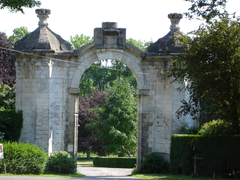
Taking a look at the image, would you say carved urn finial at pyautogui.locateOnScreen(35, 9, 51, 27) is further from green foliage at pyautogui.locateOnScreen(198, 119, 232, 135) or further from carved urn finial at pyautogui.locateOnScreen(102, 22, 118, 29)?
green foliage at pyautogui.locateOnScreen(198, 119, 232, 135)

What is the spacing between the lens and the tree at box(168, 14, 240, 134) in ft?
42.1

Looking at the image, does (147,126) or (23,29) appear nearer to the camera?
(147,126)

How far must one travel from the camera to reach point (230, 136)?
13.9m

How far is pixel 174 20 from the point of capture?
18094mm

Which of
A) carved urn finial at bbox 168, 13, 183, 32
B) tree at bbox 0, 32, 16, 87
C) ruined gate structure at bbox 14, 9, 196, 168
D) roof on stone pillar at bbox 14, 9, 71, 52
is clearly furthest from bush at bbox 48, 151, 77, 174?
tree at bbox 0, 32, 16, 87

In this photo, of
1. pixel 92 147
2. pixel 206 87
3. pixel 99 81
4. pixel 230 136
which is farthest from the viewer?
pixel 99 81

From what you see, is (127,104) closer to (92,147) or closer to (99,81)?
(92,147)

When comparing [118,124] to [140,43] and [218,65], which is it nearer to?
[218,65]

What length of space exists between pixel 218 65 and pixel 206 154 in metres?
3.86

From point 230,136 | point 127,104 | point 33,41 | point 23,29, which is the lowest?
point 230,136

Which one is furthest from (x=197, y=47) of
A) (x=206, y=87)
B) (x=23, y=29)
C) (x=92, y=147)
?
(x=23, y=29)

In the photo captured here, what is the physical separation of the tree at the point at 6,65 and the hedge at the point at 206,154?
1507cm

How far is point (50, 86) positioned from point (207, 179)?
8440 mm

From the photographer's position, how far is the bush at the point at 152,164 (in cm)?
1683
